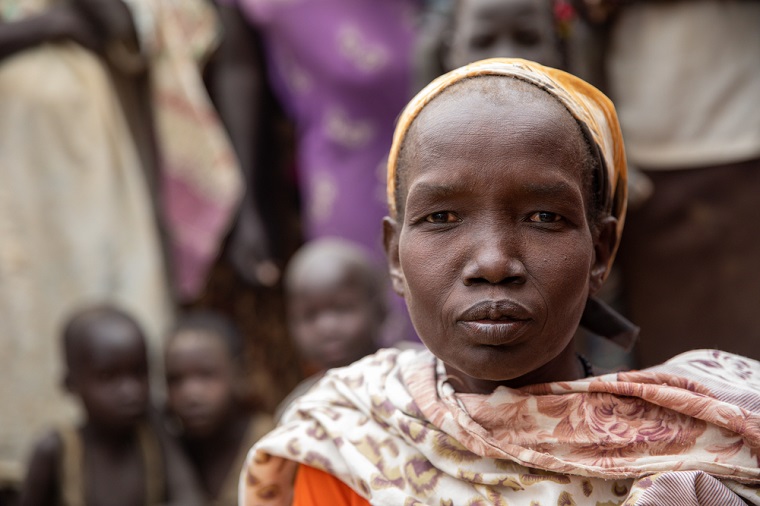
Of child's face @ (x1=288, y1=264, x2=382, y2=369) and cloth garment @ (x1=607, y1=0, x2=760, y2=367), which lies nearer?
cloth garment @ (x1=607, y1=0, x2=760, y2=367)

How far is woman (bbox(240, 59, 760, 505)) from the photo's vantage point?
6.44ft

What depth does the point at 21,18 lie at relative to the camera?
4602mm

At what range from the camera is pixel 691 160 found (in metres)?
4.05

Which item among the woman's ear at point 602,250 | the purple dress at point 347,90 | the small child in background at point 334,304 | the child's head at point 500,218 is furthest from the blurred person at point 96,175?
the woman's ear at point 602,250

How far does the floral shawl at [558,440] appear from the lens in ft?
6.42

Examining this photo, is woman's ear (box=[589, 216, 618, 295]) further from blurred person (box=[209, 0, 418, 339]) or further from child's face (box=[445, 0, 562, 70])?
blurred person (box=[209, 0, 418, 339])

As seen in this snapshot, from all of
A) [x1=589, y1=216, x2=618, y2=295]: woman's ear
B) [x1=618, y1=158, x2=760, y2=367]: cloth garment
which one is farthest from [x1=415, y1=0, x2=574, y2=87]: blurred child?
[x1=589, y1=216, x2=618, y2=295]: woman's ear

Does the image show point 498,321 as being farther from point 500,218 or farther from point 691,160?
point 691,160

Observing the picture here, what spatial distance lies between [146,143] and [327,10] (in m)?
1.18

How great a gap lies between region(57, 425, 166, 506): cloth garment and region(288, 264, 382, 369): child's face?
751 mm

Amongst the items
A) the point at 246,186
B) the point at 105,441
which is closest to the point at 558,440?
the point at 105,441

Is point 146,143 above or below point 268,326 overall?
above

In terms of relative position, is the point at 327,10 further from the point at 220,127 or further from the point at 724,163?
the point at 724,163

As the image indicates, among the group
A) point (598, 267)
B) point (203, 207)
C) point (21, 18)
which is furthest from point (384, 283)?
point (598, 267)
